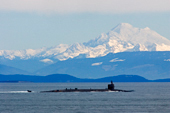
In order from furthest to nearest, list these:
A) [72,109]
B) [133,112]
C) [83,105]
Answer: [83,105] < [72,109] < [133,112]

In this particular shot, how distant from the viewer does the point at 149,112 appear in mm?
108562

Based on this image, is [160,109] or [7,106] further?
[7,106]

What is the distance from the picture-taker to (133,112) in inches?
4269

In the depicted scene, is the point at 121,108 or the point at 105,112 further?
the point at 121,108

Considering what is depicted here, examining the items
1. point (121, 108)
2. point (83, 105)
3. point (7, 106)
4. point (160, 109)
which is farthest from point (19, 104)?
point (160, 109)

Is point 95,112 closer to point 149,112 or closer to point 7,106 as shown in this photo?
point 149,112

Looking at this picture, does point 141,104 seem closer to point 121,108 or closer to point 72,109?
point 121,108

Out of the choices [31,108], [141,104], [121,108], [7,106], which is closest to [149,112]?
[121,108]

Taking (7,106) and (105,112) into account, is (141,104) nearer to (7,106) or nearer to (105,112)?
(105,112)

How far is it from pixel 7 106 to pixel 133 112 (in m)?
35.0

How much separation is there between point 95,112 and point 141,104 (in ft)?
78.4

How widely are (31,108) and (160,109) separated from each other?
1175 inches

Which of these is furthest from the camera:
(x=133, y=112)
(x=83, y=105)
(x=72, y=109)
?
(x=83, y=105)

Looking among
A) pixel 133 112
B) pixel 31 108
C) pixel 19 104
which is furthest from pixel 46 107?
pixel 133 112
